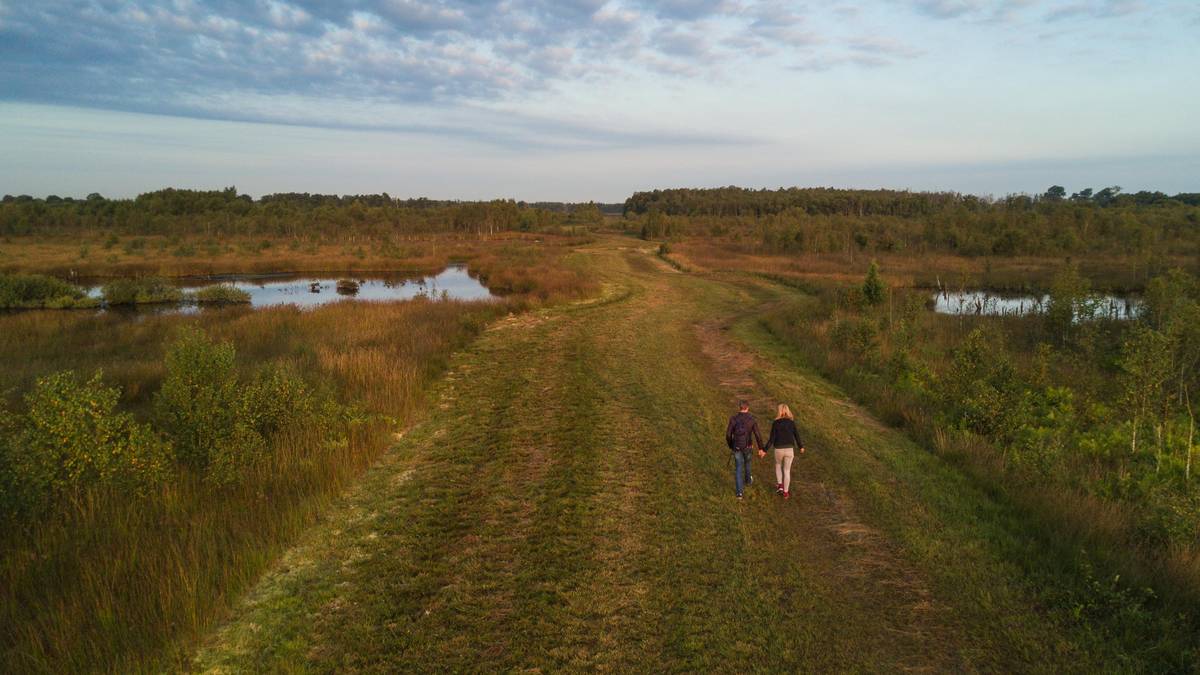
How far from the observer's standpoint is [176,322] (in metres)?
24.6

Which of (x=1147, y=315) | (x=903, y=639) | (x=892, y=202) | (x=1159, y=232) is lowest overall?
(x=903, y=639)

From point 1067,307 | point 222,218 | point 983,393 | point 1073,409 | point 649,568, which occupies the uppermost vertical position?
point 222,218

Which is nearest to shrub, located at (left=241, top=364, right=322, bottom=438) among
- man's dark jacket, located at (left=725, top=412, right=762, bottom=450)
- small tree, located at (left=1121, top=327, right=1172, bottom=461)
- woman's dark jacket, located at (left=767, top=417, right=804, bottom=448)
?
man's dark jacket, located at (left=725, top=412, right=762, bottom=450)

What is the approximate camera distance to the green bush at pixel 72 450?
6844 millimetres

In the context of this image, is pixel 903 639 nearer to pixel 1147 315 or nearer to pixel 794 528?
pixel 794 528

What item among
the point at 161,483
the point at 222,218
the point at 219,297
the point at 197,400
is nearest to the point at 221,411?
the point at 197,400

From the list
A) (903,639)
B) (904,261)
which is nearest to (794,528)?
(903,639)

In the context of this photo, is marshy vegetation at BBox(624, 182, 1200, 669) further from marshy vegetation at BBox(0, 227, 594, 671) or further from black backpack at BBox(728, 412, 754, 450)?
marshy vegetation at BBox(0, 227, 594, 671)

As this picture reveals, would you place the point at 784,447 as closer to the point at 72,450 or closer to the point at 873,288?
→ the point at 72,450

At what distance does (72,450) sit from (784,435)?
29.8ft

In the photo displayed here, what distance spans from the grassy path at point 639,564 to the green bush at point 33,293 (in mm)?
33372

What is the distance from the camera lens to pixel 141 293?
35.7 metres

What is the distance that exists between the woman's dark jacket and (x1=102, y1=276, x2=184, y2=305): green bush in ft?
133

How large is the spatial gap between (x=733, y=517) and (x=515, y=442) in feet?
14.0
